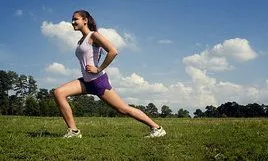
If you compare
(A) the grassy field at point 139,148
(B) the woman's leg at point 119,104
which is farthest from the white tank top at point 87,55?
(A) the grassy field at point 139,148

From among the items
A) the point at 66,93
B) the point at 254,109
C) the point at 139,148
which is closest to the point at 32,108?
the point at 254,109

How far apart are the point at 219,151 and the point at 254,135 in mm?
1954

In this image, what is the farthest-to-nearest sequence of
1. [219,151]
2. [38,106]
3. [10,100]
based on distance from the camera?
1. [10,100]
2. [38,106]
3. [219,151]

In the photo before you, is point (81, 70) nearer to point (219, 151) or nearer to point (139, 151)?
point (139, 151)

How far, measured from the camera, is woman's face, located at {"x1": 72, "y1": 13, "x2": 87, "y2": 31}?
38.0ft

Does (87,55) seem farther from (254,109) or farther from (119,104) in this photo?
(254,109)

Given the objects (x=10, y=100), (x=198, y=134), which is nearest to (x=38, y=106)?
(x=10, y=100)

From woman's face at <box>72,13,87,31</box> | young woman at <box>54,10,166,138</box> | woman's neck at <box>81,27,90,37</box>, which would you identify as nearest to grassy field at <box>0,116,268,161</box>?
young woman at <box>54,10,166,138</box>

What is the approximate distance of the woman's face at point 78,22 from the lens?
38.0 ft

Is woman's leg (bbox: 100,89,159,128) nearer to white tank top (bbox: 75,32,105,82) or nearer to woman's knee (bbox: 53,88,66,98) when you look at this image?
white tank top (bbox: 75,32,105,82)

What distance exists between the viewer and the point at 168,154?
9750 millimetres

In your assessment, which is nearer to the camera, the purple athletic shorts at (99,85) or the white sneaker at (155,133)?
the purple athletic shorts at (99,85)

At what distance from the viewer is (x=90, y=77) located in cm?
1133

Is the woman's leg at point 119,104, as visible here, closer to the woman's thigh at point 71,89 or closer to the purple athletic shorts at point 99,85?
the purple athletic shorts at point 99,85
